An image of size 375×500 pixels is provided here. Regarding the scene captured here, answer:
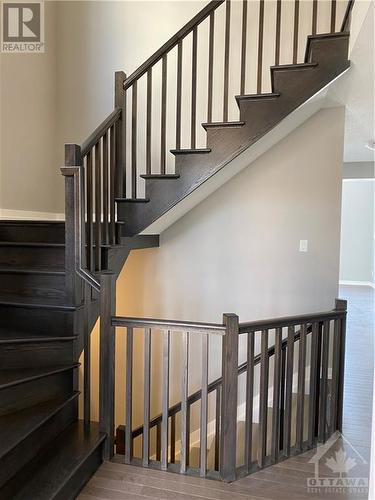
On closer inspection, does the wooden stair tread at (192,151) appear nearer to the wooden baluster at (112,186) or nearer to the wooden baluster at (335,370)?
the wooden baluster at (112,186)

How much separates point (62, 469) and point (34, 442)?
7.6 inches

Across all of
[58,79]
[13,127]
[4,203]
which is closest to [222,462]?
[4,203]

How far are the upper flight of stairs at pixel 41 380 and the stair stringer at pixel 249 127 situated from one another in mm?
360

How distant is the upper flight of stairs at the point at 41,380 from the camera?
1.68m

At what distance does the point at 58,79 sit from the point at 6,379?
11.0 ft

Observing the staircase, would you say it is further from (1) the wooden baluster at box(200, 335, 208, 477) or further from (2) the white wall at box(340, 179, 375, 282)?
(2) the white wall at box(340, 179, 375, 282)

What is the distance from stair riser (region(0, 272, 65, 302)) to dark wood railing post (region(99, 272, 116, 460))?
0.40m

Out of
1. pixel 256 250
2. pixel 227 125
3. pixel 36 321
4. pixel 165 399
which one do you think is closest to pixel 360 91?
pixel 227 125

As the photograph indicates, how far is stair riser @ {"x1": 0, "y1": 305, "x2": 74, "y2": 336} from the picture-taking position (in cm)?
226

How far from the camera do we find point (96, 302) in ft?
8.13

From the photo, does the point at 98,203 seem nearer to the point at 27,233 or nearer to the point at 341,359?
the point at 27,233

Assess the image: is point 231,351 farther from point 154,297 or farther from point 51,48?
point 51,48

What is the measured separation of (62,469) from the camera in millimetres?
1759

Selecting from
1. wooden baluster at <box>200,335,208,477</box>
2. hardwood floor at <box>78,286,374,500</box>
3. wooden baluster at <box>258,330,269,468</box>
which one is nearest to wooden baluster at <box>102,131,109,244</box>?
wooden baluster at <box>200,335,208,477</box>
